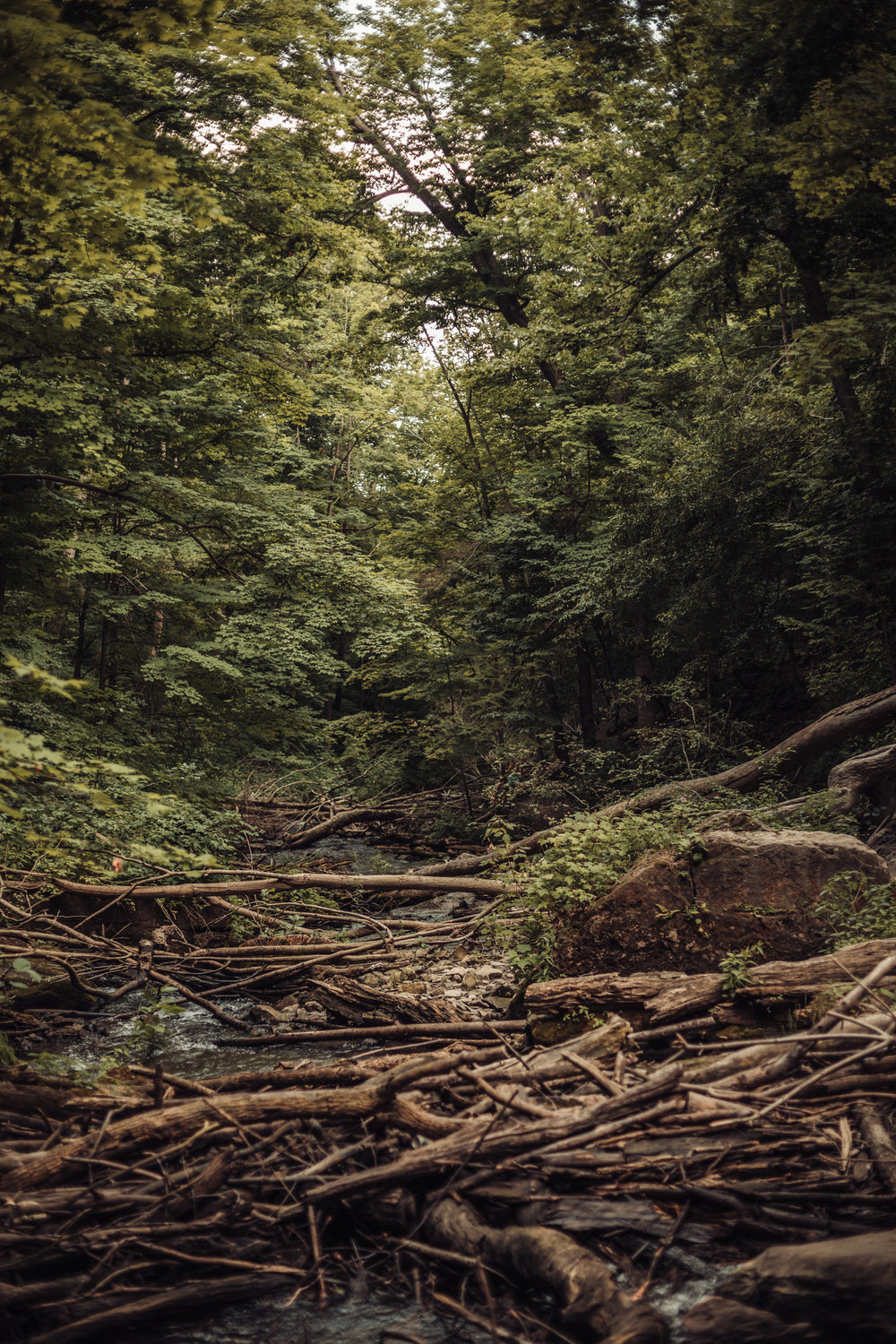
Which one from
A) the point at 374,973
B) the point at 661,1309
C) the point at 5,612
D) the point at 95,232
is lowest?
the point at 374,973

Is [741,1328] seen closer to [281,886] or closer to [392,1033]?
[392,1033]

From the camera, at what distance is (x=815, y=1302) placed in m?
2.83

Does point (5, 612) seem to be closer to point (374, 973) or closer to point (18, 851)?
point (18, 851)

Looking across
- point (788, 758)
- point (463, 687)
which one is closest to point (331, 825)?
point (463, 687)

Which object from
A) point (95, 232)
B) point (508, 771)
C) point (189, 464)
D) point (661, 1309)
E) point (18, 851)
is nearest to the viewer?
point (661, 1309)

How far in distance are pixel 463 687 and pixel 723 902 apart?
13.8 meters

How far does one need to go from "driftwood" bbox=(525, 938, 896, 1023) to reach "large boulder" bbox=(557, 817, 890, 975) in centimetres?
42

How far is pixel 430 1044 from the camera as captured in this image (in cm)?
617

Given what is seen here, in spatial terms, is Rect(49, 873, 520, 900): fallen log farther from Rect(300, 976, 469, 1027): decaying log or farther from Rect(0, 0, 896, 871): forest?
Rect(300, 976, 469, 1027): decaying log

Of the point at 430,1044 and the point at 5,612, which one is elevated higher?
the point at 5,612

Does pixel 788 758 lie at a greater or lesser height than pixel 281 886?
greater

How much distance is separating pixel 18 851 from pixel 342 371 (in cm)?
1415

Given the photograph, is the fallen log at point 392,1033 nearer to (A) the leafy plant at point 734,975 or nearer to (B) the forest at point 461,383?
(A) the leafy plant at point 734,975

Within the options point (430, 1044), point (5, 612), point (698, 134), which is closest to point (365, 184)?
point (698, 134)
